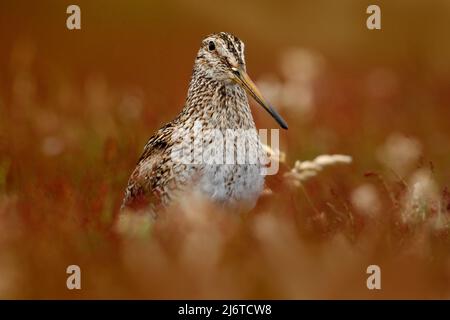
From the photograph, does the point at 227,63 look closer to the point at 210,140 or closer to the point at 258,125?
the point at 210,140

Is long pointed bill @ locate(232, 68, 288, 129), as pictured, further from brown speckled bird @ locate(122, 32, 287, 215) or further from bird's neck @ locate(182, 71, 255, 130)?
bird's neck @ locate(182, 71, 255, 130)

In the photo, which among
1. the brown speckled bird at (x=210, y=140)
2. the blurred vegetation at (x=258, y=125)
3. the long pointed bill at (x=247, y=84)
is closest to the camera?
the blurred vegetation at (x=258, y=125)

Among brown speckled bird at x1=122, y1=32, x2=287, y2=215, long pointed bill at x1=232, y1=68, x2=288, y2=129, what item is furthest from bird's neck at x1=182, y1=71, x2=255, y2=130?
long pointed bill at x1=232, y1=68, x2=288, y2=129

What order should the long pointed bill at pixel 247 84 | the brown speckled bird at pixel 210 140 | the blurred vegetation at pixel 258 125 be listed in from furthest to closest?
the long pointed bill at pixel 247 84
the brown speckled bird at pixel 210 140
the blurred vegetation at pixel 258 125

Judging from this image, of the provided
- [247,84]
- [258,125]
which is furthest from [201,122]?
[258,125]

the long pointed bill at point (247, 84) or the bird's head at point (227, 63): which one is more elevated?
the bird's head at point (227, 63)

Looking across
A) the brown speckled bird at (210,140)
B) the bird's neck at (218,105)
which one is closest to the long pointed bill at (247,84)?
the brown speckled bird at (210,140)

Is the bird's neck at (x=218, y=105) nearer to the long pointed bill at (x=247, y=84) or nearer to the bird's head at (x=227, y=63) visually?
the bird's head at (x=227, y=63)
